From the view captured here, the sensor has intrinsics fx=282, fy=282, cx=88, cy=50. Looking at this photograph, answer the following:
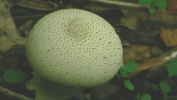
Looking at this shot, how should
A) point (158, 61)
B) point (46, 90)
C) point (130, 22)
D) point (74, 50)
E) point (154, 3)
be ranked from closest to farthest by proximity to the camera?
point (74, 50)
point (46, 90)
point (158, 61)
point (154, 3)
point (130, 22)

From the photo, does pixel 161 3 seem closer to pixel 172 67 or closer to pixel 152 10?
pixel 152 10

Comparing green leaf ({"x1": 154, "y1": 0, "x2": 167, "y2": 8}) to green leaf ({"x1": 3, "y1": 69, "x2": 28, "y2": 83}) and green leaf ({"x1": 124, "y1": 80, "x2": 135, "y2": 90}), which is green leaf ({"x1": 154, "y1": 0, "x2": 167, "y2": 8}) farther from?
green leaf ({"x1": 3, "y1": 69, "x2": 28, "y2": 83})

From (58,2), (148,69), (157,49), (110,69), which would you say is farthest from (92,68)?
(58,2)

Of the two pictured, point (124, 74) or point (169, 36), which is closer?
point (124, 74)

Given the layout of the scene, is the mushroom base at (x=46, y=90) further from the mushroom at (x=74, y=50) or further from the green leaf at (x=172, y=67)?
the green leaf at (x=172, y=67)

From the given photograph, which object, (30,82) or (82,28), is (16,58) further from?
(82,28)

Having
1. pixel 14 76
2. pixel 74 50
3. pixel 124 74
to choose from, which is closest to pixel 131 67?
pixel 124 74
